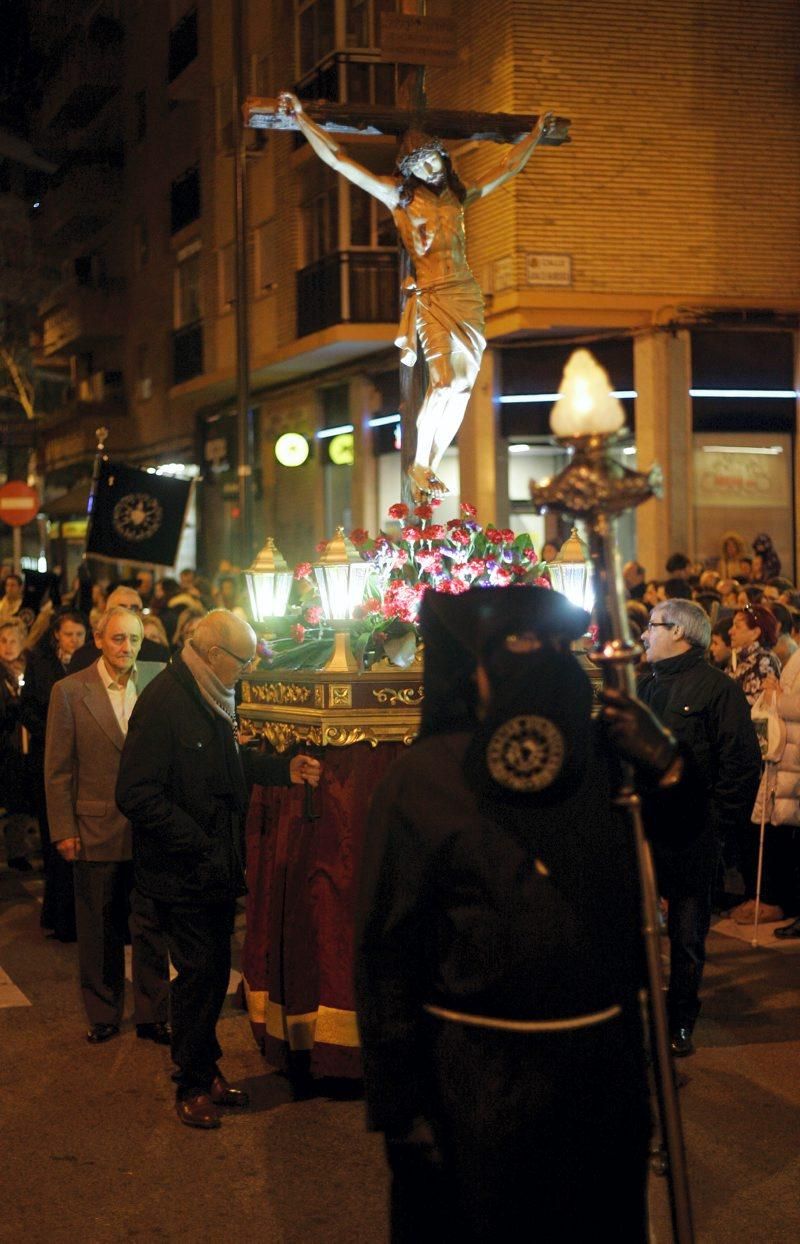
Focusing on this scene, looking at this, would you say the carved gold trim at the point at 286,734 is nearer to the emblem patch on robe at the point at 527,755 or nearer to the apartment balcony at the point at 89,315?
the emblem patch on robe at the point at 527,755

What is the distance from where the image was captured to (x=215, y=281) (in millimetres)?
33281

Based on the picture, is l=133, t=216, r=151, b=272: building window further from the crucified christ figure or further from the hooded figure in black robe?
the hooded figure in black robe

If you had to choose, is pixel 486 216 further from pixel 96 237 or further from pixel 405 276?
pixel 96 237

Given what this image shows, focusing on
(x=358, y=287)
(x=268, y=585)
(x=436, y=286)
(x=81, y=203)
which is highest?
(x=81, y=203)

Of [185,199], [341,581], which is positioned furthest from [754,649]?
[185,199]

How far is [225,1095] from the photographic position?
646cm

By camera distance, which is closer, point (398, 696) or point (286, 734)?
point (398, 696)

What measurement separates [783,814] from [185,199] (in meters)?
28.5

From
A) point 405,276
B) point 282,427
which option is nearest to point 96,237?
point 282,427

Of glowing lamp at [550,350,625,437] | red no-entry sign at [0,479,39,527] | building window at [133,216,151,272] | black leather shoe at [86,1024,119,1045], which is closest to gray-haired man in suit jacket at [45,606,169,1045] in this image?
black leather shoe at [86,1024,119,1045]

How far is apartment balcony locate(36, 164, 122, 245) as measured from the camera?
4284 cm

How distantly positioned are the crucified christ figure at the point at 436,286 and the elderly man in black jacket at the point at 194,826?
1.89 meters

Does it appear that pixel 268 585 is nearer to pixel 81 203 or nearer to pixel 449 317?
pixel 449 317

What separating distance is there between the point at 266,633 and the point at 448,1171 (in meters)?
5.03
